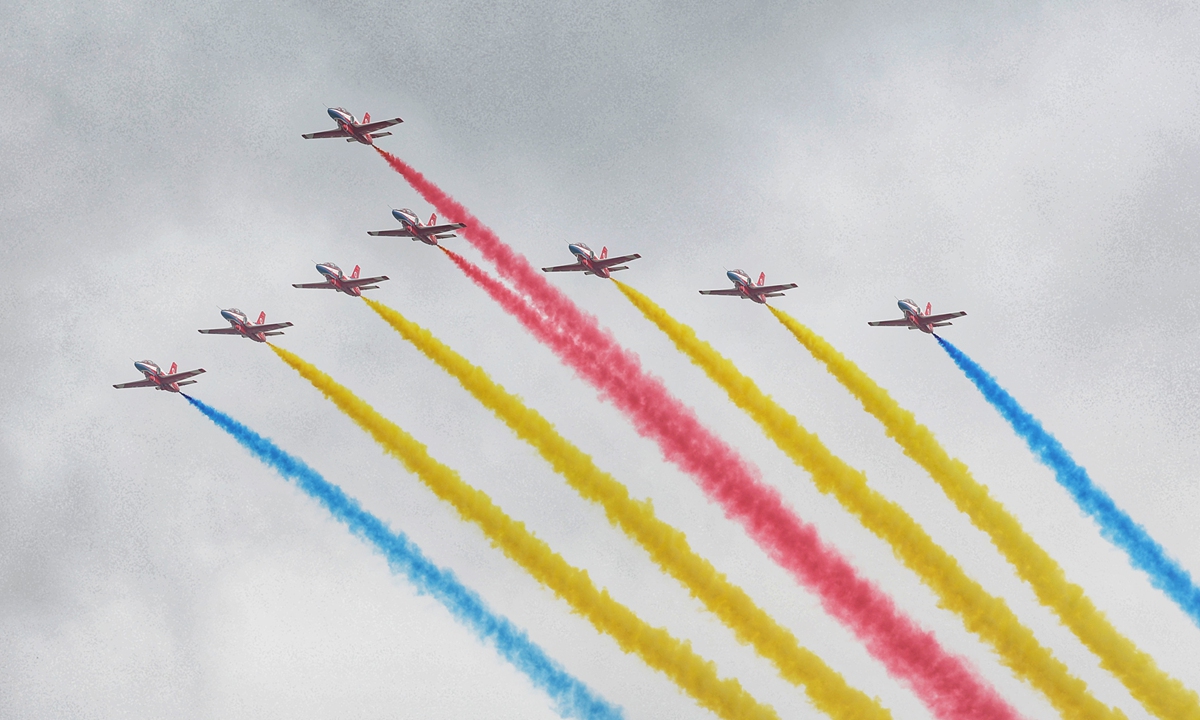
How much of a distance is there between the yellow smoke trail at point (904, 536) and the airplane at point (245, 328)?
31.4 meters

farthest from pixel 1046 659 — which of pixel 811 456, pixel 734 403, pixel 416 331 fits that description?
pixel 416 331

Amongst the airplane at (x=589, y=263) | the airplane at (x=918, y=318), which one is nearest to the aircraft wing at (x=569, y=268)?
the airplane at (x=589, y=263)

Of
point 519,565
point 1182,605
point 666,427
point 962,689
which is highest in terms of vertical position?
point 1182,605

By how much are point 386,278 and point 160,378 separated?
21816 millimetres

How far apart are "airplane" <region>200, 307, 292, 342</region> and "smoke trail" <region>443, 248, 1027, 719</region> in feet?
57.4

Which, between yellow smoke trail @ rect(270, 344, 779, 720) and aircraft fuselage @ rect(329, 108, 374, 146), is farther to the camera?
aircraft fuselage @ rect(329, 108, 374, 146)

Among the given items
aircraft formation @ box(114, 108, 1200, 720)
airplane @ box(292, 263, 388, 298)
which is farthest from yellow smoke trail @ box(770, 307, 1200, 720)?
airplane @ box(292, 263, 388, 298)

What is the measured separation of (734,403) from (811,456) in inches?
305

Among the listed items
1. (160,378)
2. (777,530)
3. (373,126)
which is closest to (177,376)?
(160,378)

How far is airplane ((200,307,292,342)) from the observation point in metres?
122

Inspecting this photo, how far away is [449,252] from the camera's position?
119 meters

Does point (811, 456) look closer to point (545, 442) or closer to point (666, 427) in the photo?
point (666, 427)

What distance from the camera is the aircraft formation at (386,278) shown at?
11625 centimetres

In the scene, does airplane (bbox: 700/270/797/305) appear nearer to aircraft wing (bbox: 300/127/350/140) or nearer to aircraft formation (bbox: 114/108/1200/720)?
aircraft formation (bbox: 114/108/1200/720)
